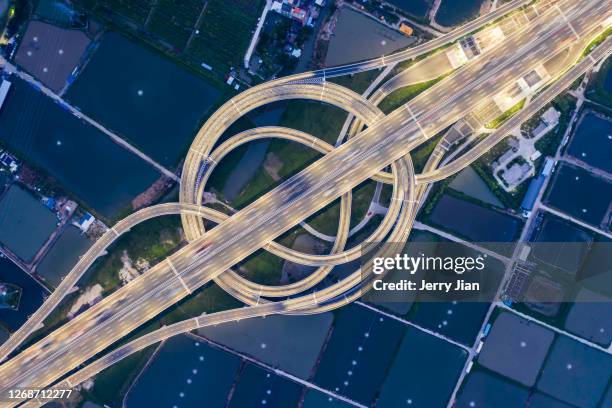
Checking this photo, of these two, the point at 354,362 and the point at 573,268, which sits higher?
the point at 573,268

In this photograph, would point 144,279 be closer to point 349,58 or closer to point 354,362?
point 354,362

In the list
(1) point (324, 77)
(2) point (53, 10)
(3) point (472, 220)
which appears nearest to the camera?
(1) point (324, 77)

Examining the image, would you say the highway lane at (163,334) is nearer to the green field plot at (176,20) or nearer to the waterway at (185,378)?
the waterway at (185,378)

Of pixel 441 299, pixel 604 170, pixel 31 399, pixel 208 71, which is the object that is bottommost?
pixel 31 399

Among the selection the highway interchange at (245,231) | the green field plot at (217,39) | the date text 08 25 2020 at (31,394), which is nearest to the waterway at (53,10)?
the green field plot at (217,39)

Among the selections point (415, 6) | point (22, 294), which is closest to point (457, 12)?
point (415, 6)

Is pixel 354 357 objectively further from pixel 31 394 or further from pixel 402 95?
pixel 31 394

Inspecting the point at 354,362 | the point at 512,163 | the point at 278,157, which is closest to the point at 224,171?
the point at 278,157
